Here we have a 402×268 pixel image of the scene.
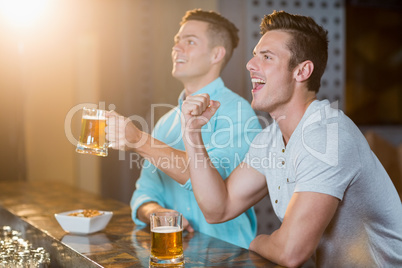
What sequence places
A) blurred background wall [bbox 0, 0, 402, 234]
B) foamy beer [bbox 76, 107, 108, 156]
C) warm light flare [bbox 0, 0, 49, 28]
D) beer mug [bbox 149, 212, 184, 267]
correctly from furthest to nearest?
warm light flare [bbox 0, 0, 49, 28] → blurred background wall [bbox 0, 0, 402, 234] → foamy beer [bbox 76, 107, 108, 156] → beer mug [bbox 149, 212, 184, 267]

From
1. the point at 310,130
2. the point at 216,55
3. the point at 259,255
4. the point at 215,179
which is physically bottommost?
the point at 259,255

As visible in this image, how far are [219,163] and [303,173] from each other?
1.72ft

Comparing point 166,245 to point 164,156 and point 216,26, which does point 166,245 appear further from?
point 216,26

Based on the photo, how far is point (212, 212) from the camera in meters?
1.69

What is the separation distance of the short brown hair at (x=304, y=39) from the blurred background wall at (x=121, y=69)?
4.29ft

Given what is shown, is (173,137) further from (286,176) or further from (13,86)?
(13,86)

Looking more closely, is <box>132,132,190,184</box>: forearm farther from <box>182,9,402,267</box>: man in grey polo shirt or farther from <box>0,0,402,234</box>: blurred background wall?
<box>0,0,402,234</box>: blurred background wall

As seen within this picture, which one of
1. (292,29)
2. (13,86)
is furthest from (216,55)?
(13,86)

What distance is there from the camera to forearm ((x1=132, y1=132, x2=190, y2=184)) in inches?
67.8

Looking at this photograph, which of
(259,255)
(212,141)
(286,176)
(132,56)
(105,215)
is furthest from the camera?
(132,56)

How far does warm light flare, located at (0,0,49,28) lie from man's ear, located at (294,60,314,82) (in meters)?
3.40

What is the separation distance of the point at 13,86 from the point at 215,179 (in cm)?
303

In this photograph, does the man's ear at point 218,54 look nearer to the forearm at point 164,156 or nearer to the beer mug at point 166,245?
the forearm at point 164,156

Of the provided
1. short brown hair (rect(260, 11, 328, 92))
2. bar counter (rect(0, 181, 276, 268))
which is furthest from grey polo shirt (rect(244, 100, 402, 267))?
bar counter (rect(0, 181, 276, 268))
